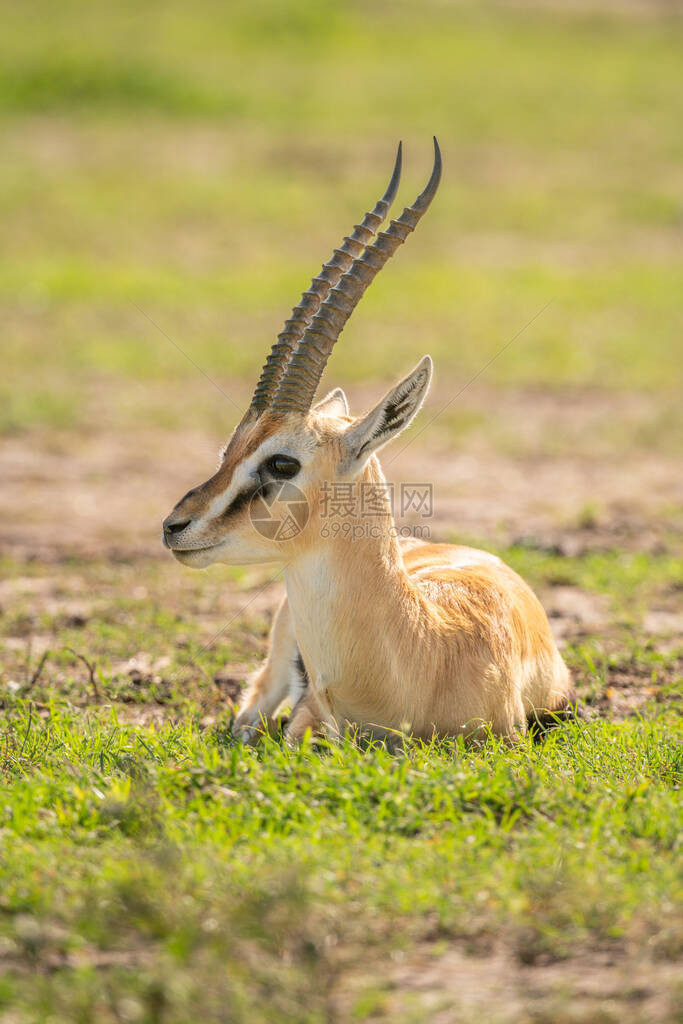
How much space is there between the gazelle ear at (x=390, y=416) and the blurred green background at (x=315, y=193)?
639cm

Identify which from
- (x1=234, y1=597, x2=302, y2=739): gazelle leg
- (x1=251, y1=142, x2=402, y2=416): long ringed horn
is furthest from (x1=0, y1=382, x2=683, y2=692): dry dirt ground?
(x1=251, y1=142, x2=402, y2=416): long ringed horn

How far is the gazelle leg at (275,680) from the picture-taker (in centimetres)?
539

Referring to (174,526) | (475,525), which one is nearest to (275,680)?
(174,526)

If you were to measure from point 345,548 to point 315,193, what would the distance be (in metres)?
16.7

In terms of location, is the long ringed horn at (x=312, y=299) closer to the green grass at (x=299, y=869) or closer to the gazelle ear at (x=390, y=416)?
the gazelle ear at (x=390, y=416)

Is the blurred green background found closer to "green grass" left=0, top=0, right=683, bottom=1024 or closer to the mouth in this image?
"green grass" left=0, top=0, right=683, bottom=1024

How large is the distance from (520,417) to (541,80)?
21.2 metres

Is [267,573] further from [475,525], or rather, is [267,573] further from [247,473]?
[247,473]

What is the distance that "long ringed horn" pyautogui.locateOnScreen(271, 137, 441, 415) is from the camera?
4625mm

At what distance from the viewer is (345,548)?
453cm

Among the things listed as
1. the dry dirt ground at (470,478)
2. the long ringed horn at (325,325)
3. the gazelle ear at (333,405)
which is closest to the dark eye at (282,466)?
the long ringed horn at (325,325)

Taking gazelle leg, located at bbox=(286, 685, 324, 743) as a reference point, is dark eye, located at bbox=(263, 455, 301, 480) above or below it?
above

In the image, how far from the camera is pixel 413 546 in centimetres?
599

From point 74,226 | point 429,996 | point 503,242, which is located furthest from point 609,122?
point 429,996
